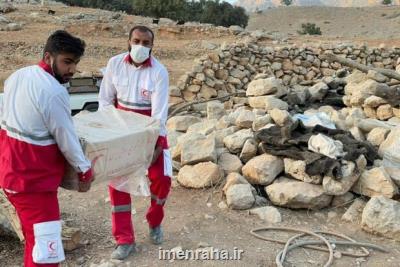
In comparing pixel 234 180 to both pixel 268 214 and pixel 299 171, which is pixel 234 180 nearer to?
pixel 268 214

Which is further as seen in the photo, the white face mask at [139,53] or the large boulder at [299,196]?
the large boulder at [299,196]

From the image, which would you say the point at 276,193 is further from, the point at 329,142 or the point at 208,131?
the point at 208,131

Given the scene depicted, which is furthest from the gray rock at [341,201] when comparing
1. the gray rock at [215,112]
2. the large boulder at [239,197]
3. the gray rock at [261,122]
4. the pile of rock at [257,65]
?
the pile of rock at [257,65]

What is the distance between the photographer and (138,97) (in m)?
4.04

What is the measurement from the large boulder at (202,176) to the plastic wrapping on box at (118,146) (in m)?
1.70

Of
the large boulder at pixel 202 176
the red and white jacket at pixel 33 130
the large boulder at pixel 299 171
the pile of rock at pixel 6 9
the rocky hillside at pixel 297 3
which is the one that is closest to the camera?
the red and white jacket at pixel 33 130

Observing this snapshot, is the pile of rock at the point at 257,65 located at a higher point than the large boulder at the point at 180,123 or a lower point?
higher

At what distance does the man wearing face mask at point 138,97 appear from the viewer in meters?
3.98

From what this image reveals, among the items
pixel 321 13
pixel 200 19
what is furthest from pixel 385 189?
pixel 321 13

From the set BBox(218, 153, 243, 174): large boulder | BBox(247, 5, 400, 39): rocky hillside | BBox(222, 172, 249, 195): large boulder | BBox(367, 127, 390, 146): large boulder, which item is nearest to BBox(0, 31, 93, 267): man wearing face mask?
BBox(222, 172, 249, 195): large boulder

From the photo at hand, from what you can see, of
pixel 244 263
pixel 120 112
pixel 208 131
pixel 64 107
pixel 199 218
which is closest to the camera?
pixel 64 107

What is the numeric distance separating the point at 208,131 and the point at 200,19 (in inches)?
1243

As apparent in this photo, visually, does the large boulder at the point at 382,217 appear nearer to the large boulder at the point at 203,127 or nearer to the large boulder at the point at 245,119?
the large boulder at the point at 245,119

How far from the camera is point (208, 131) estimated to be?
678 centimetres
